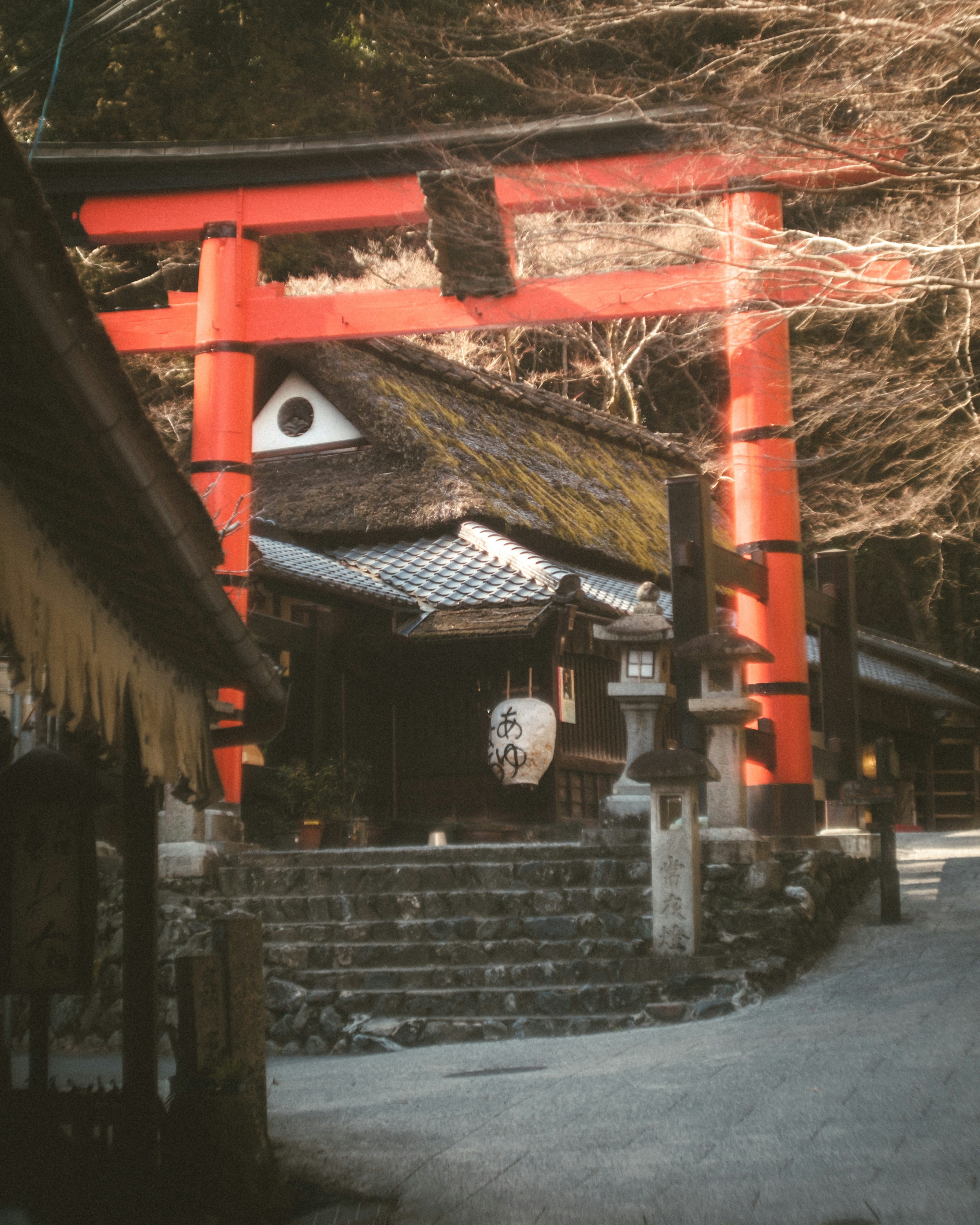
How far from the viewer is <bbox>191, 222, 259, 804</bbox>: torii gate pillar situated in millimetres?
9594

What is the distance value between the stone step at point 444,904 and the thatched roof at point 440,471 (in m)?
5.83

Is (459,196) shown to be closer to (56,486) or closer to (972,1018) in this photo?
(972,1018)

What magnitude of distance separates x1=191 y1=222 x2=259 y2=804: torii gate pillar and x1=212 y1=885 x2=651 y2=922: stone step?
1.15m

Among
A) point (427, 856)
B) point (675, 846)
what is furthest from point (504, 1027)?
point (427, 856)

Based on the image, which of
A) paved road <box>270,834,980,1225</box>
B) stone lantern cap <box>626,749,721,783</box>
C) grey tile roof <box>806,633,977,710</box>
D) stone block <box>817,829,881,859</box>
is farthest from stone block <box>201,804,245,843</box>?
grey tile roof <box>806,633,977,710</box>

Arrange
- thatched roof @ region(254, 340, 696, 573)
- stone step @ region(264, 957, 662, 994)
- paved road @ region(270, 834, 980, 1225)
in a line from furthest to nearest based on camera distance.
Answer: thatched roof @ region(254, 340, 696, 573) → stone step @ region(264, 957, 662, 994) → paved road @ region(270, 834, 980, 1225)

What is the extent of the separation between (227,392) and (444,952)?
4.59m

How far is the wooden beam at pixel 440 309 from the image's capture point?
9242mm

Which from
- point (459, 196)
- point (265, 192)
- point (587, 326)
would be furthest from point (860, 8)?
point (587, 326)

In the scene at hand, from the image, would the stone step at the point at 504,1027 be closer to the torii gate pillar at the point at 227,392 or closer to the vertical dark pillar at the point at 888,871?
the vertical dark pillar at the point at 888,871

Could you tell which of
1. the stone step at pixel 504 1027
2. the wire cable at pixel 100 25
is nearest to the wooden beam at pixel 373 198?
the wire cable at pixel 100 25

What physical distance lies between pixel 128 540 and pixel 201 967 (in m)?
1.45

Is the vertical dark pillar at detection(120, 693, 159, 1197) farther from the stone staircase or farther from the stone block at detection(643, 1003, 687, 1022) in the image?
the stone block at detection(643, 1003, 687, 1022)

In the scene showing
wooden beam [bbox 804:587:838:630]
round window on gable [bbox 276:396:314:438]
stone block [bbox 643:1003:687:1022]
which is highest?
round window on gable [bbox 276:396:314:438]
